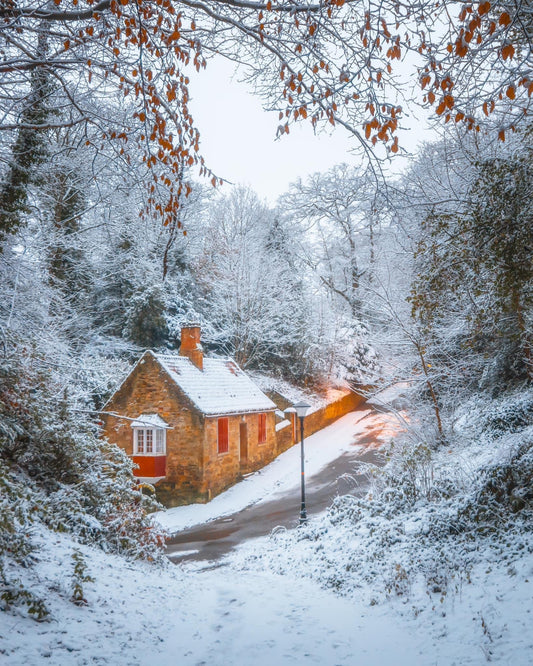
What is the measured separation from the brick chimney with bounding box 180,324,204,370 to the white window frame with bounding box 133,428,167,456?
392 cm

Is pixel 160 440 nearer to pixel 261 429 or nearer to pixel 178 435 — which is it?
pixel 178 435

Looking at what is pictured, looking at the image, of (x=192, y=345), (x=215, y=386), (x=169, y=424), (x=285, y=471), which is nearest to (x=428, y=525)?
(x=169, y=424)

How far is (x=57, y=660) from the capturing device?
3.91 m

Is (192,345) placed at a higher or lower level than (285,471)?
higher

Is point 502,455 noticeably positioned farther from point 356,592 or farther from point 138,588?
point 138,588

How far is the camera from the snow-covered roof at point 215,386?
20.8 meters

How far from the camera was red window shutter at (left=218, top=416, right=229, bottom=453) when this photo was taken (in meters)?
21.2

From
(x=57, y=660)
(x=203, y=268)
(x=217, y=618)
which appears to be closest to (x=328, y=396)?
(x=203, y=268)

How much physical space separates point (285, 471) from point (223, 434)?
13.7 ft

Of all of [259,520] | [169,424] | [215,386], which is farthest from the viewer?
[215,386]

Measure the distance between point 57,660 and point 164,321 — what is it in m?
22.3

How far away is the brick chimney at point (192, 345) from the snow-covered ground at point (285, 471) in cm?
601

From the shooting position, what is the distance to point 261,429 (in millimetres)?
25297

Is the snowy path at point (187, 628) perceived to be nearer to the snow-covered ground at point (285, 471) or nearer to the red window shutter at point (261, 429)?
the snow-covered ground at point (285, 471)
